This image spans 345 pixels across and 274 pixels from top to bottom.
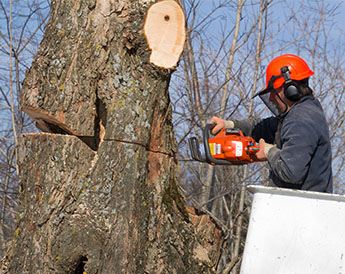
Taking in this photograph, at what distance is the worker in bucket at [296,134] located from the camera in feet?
9.59

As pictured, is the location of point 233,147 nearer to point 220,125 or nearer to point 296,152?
point 220,125

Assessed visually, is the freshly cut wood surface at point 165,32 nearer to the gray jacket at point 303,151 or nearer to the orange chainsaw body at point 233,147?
the orange chainsaw body at point 233,147

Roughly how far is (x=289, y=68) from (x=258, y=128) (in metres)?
0.74

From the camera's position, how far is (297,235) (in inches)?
104

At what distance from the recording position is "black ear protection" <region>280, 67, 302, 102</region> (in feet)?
10.5

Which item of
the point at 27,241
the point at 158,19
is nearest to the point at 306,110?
the point at 158,19

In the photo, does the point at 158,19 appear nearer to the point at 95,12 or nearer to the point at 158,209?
the point at 95,12

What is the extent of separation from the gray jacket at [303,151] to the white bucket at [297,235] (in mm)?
353

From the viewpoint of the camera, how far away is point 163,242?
3.25 metres

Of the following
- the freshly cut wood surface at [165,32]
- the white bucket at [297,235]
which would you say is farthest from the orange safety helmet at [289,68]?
the white bucket at [297,235]

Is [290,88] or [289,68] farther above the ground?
[289,68]

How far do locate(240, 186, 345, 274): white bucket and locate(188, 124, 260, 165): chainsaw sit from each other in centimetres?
87

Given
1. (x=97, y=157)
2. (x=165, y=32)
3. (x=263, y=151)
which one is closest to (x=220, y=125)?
(x=263, y=151)

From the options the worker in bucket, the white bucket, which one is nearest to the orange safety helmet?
the worker in bucket
